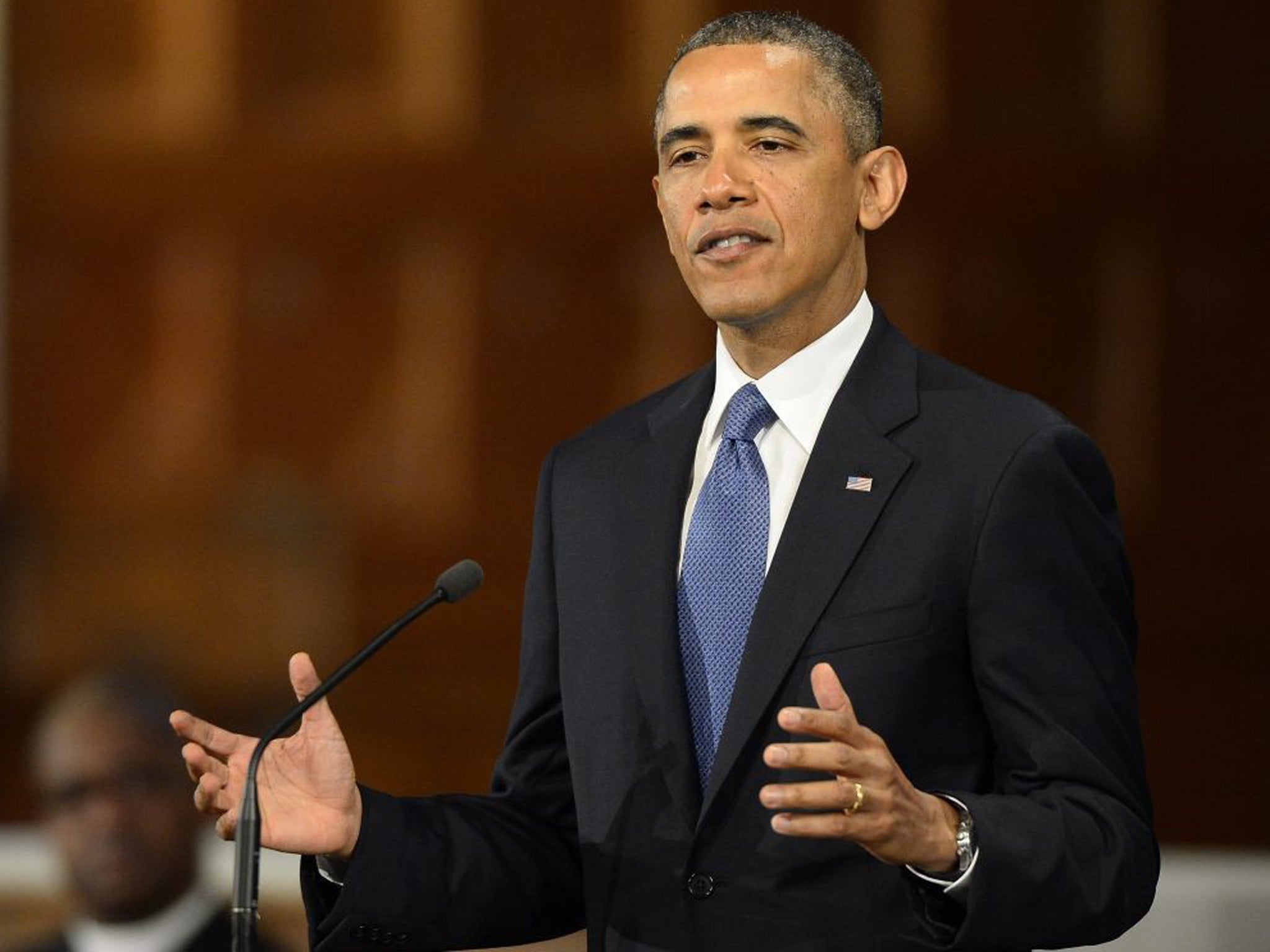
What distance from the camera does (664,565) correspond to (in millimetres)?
1707

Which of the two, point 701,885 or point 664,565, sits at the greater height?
point 664,565

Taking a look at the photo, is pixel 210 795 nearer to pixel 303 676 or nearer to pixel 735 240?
pixel 303 676

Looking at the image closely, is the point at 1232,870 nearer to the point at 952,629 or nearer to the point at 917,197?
the point at 952,629

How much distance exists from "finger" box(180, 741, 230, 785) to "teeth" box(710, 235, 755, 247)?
635 mm

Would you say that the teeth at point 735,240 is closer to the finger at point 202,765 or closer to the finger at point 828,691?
the finger at point 828,691

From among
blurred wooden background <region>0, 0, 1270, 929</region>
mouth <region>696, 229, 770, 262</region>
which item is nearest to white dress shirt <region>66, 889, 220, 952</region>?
mouth <region>696, 229, 770, 262</region>

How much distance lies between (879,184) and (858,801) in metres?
0.70

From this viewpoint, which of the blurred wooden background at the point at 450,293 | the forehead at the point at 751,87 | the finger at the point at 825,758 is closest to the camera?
the finger at the point at 825,758

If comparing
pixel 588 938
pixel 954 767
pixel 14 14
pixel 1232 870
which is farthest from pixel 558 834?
pixel 14 14

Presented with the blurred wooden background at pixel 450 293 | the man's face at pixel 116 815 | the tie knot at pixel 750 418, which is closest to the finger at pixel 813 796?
the tie knot at pixel 750 418

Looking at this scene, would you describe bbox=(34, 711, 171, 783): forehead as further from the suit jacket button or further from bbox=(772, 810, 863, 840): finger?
bbox=(772, 810, 863, 840): finger

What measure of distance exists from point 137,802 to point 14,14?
191 inches

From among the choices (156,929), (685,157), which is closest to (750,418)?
(685,157)

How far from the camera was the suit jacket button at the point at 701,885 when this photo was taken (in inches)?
62.6
